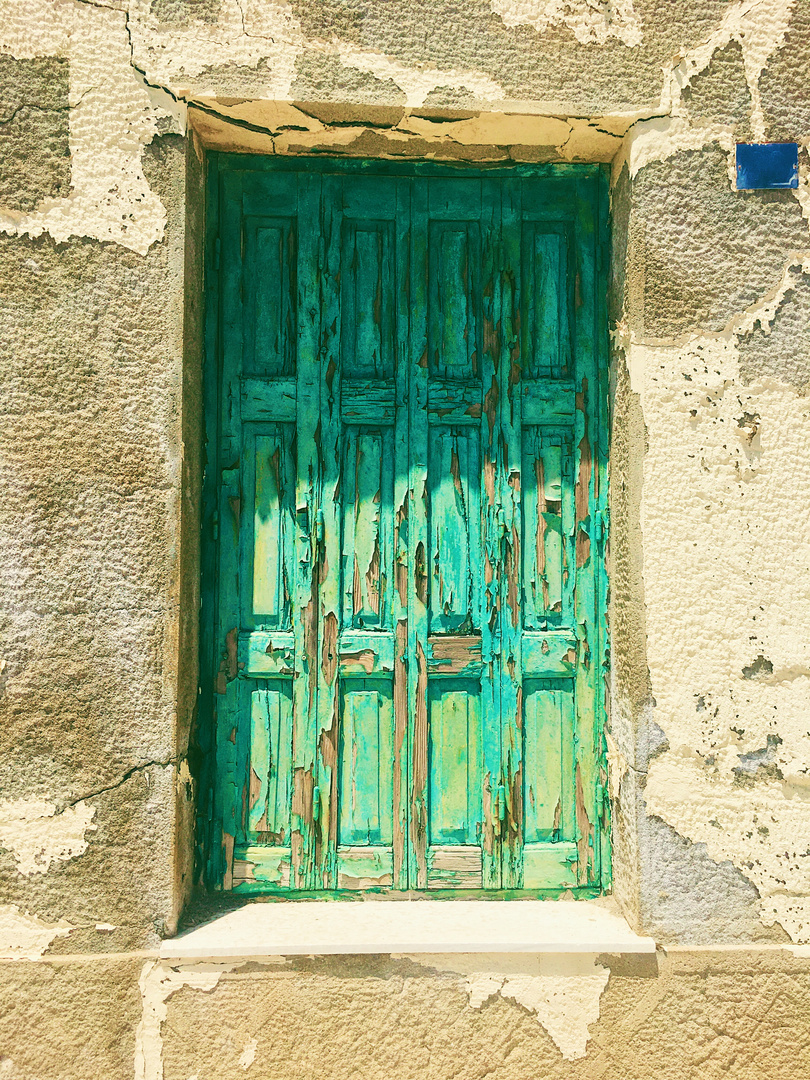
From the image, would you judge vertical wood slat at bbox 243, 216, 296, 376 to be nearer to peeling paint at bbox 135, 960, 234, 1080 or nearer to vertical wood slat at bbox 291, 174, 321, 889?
vertical wood slat at bbox 291, 174, 321, 889

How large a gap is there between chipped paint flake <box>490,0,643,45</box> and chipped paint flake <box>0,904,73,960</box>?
2.58 m

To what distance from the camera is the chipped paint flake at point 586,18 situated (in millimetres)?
1939

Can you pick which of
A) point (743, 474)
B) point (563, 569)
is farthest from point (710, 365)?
point (563, 569)

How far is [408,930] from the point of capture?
1.92 meters

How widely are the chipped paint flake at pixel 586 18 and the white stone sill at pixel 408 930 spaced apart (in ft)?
7.52

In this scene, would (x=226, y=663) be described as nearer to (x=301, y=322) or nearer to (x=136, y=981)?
(x=136, y=981)

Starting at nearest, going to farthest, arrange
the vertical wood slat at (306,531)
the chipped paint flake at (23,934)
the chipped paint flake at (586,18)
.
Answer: the chipped paint flake at (23,934), the chipped paint flake at (586,18), the vertical wood slat at (306,531)

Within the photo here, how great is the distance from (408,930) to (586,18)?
240 centimetres

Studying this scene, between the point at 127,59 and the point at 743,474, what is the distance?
190 centimetres

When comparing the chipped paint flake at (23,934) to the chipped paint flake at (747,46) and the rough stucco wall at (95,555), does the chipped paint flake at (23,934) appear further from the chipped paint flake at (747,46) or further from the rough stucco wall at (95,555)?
the chipped paint flake at (747,46)

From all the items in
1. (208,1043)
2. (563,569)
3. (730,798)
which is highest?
(563,569)

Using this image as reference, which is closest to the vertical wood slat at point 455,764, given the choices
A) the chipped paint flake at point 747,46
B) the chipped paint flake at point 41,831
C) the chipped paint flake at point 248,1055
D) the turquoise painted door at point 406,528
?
the turquoise painted door at point 406,528

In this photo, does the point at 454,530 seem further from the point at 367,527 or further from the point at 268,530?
the point at 268,530

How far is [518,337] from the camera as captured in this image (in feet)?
7.07
